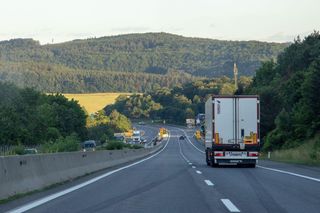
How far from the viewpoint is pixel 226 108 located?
102 feet

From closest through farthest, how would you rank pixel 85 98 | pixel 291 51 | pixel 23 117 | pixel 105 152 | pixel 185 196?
pixel 185 196
pixel 105 152
pixel 23 117
pixel 291 51
pixel 85 98

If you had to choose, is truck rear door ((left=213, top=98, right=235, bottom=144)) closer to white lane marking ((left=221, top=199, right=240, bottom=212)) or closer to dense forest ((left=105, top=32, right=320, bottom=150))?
white lane marking ((left=221, top=199, right=240, bottom=212))

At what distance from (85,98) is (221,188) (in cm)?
16599

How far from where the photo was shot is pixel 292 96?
8794 centimetres

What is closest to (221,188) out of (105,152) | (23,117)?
(105,152)

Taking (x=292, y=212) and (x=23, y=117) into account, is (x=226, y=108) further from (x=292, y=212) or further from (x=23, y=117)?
(x=23, y=117)

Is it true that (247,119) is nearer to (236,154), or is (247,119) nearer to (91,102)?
(236,154)

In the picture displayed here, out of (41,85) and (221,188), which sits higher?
(41,85)

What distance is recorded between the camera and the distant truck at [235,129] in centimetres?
3089

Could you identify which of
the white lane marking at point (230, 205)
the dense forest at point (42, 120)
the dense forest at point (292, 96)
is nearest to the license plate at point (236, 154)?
the white lane marking at point (230, 205)

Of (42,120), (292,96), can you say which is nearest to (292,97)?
(292,96)

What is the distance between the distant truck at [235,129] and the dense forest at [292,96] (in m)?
32.6

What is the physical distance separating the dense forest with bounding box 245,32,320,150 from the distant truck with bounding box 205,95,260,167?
3257cm

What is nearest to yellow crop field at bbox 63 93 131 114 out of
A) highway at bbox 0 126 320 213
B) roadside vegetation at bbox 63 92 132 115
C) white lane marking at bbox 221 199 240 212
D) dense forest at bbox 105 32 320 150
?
roadside vegetation at bbox 63 92 132 115
